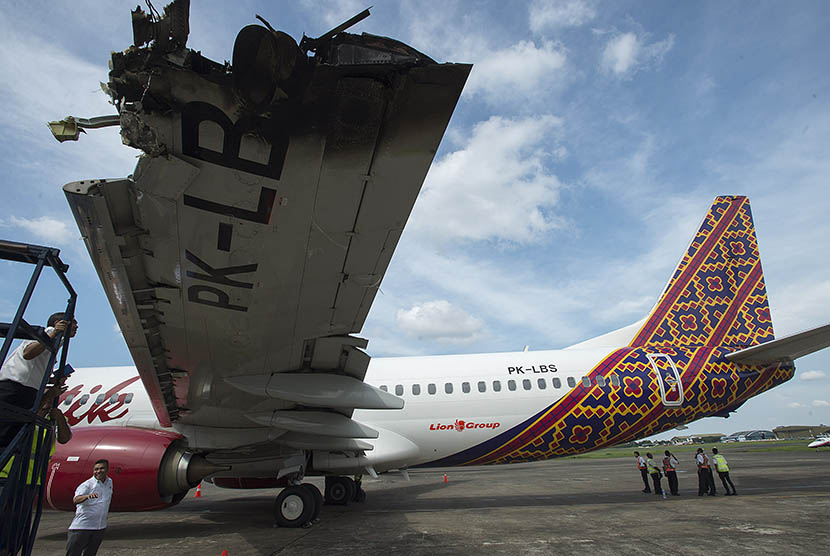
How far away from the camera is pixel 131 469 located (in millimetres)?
6488

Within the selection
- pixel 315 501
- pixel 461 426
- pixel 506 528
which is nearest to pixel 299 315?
pixel 315 501

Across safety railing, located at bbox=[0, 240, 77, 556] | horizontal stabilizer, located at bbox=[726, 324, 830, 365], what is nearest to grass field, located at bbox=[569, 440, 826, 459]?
horizontal stabilizer, located at bbox=[726, 324, 830, 365]

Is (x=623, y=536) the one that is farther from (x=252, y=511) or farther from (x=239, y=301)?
(x=252, y=511)

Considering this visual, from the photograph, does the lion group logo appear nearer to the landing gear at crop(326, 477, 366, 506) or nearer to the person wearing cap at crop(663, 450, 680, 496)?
the landing gear at crop(326, 477, 366, 506)

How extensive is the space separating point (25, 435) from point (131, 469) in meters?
4.24

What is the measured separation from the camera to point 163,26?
1.98 m

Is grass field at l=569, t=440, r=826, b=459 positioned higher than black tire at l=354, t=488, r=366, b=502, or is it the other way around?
grass field at l=569, t=440, r=826, b=459

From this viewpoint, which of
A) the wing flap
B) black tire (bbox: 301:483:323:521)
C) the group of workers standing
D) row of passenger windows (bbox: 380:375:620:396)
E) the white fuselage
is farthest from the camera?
the group of workers standing

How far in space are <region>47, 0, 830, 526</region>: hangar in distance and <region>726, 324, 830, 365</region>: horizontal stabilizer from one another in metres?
0.05

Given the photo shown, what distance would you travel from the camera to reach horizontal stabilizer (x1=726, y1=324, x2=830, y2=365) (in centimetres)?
869

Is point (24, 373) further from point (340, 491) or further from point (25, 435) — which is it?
point (340, 491)

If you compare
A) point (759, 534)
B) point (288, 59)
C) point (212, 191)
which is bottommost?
point (759, 534)

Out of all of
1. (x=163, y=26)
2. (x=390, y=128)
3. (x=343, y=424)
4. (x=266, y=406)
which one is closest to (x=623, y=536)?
(x=343, y=424)

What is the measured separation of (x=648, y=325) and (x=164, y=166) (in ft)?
36.3
